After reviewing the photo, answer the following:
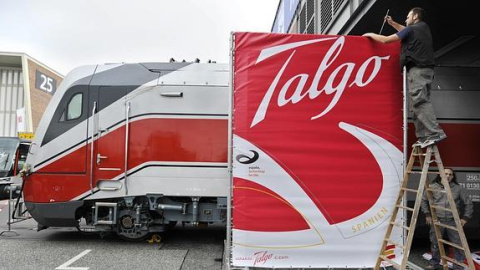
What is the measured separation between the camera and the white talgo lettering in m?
4.05

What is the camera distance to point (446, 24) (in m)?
6.80

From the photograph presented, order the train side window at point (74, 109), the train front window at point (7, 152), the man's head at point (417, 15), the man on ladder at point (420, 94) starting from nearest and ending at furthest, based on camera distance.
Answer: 1. the man on ladder at point (420, 94)
2. the man's head at point (417, 15)
3. the train side window at point (74, 109)
4. the train front window at point (7, 152)

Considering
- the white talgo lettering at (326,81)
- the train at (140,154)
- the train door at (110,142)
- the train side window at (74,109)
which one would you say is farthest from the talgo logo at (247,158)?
the train side window at (74,109)

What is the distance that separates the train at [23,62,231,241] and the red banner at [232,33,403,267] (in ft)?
8.51

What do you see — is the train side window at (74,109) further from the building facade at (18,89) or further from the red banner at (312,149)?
the building facade at (18,89)

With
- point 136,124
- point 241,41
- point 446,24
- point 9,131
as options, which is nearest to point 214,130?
point 136,124

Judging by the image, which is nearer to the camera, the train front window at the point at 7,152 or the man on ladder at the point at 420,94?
the man on ladder at the point at 420,94

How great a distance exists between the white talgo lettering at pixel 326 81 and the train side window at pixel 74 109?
13.7ft

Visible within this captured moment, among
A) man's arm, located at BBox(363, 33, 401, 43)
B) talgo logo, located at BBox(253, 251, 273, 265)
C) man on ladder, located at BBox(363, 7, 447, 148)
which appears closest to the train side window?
talgo logo, located at BBox(253, 251, 273, 265)

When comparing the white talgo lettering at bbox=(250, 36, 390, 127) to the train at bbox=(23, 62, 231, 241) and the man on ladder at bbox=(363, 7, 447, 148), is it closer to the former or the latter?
the man on ladder at bbox=(363, 7, 447, 148)

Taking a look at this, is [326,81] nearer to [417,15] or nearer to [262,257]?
[417,15]

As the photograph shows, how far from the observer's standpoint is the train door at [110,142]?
6691mm

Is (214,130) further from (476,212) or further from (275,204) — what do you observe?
(476,212)

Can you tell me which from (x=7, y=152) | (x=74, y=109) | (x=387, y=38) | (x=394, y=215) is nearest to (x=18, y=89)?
(x=7, y=152)
